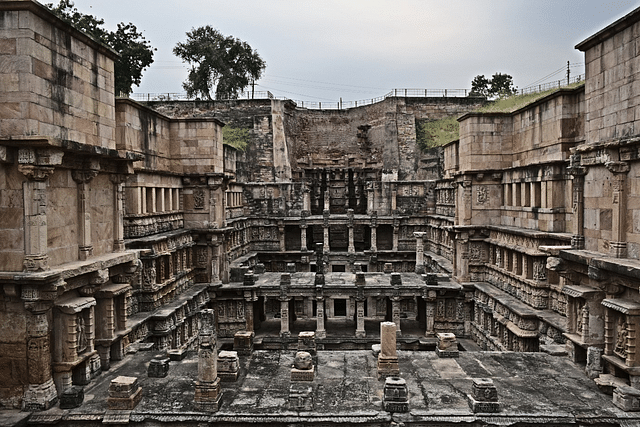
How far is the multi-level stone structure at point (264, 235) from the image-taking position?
1082cm

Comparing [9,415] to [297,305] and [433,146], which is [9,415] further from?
[433,146]

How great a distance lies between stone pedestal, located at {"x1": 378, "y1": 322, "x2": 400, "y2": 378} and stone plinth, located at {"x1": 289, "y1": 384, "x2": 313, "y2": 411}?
97.0 inches

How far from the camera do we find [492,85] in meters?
52.2

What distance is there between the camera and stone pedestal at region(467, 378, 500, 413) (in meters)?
11.1

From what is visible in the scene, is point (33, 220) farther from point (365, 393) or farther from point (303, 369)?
point (365, 393)

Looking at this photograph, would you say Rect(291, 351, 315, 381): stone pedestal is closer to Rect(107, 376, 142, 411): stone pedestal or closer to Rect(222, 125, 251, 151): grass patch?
Rect(107, 376, 142, 411): stone pedestal

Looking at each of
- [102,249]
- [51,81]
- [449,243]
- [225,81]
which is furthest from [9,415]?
[225,81]

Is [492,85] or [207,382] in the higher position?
[492,85]

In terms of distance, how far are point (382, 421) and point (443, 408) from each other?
61.7 inches

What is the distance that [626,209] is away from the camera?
37.5 ft

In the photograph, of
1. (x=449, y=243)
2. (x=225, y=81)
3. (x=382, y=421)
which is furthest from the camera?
(x=225, y=81)

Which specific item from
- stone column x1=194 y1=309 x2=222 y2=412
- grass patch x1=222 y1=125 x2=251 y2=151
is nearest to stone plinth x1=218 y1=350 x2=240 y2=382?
stone column x1=194 y1=309 x2=222 y2=412

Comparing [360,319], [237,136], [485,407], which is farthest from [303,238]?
[485,407]

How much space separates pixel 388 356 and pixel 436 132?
36.2 m
